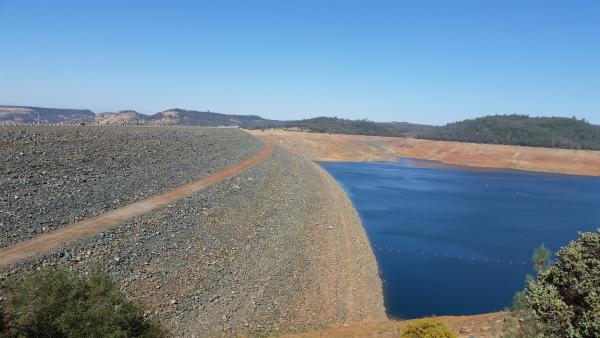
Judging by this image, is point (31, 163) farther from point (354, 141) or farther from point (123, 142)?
point (354, 141)

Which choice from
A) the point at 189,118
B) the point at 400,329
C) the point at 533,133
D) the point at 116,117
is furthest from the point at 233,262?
the point at 189,118

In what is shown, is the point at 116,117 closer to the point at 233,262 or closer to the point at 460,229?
the point at 460,229

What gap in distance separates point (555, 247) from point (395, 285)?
11.6 meters

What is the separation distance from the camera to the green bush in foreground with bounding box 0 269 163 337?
21.3ft

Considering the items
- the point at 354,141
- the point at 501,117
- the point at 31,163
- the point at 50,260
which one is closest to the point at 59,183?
the point at 31,163

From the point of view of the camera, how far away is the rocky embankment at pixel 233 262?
37.5ft

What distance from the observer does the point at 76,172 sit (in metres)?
19.1

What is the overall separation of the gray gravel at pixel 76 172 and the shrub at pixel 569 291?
12260 millimetres

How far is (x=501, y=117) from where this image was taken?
11744cm

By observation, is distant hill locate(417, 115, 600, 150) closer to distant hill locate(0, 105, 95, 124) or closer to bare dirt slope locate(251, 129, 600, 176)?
bare dirt slope locate(251, 129, 600, 176)

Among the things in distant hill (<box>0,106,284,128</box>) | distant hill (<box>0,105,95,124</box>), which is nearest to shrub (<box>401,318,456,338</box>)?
distant hill (<box>0,106,284,128</box>)

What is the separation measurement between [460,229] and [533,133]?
72253 millimetres

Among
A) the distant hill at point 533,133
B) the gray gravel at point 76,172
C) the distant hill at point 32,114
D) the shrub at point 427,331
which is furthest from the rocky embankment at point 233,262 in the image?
the distant hill at point 533,133

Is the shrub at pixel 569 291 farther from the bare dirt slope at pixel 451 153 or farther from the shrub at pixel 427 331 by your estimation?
the bare dirt slope at pixel 451 153
